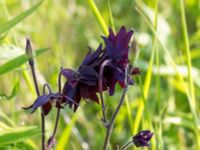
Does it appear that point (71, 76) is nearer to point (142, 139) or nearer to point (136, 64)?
point (142, 139)

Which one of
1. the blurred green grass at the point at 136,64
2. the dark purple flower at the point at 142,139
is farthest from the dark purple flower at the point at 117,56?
the blurred green grass at the point at 136,64

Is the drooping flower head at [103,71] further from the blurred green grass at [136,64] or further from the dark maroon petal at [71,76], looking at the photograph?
the blurred green grass at [136,64]

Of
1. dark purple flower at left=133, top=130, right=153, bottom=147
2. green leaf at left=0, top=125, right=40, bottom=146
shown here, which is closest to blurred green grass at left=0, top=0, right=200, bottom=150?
dark purple flower at left=133, top=130, right=153, bottom=147

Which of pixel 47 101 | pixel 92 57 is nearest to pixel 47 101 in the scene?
pixel 47 101

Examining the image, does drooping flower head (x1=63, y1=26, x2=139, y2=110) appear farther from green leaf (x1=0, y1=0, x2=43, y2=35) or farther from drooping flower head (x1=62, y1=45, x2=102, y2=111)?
green leaf (x1=0, y1=0, x2=43, y2=35)

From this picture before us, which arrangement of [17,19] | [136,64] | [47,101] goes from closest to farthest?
[47,101]
[17,19]
[136,64]

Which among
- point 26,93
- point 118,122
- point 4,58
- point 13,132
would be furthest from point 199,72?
point 13,132

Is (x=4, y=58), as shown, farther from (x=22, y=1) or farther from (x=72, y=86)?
(x=22, y=1)
